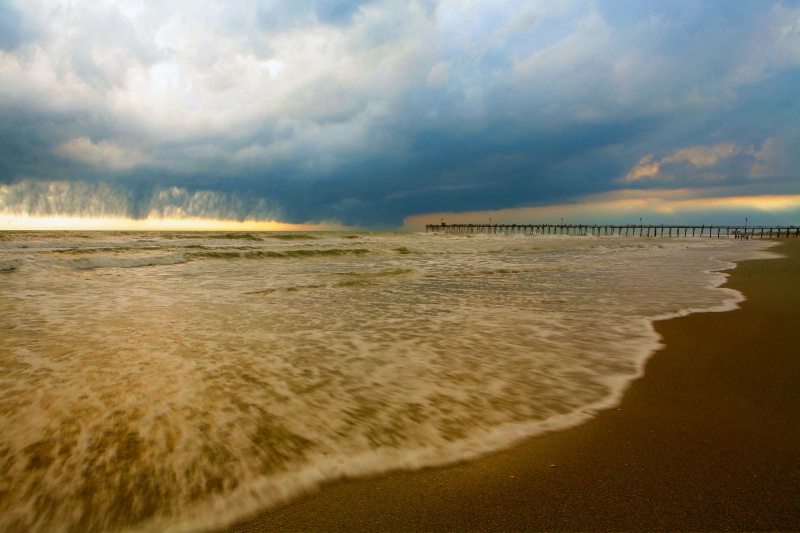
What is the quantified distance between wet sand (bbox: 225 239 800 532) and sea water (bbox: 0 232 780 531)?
168 millimetres

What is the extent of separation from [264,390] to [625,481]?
8.32 feet

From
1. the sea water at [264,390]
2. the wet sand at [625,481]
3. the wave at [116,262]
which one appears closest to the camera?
the wet sand at [625,481]

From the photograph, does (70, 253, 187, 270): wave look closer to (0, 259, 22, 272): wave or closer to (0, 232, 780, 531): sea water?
(0, 259, 22, 272): wave

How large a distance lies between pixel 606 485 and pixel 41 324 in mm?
6747

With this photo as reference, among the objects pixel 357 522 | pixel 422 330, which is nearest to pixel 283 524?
pixel 357 522

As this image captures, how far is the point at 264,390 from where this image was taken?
3312 millimetres

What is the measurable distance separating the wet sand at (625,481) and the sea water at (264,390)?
168 millimetres

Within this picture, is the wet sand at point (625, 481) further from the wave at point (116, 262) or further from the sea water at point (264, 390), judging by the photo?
the wave at point (116, 262)

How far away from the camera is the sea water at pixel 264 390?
207 centimetres

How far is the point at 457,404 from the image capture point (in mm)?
3051

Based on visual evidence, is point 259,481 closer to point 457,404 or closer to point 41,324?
point 457,404

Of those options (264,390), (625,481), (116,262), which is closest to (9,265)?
(116,262)

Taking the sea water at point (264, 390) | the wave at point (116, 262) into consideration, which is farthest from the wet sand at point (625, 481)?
the wave at point (116, 262)

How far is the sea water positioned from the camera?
2066 mm
